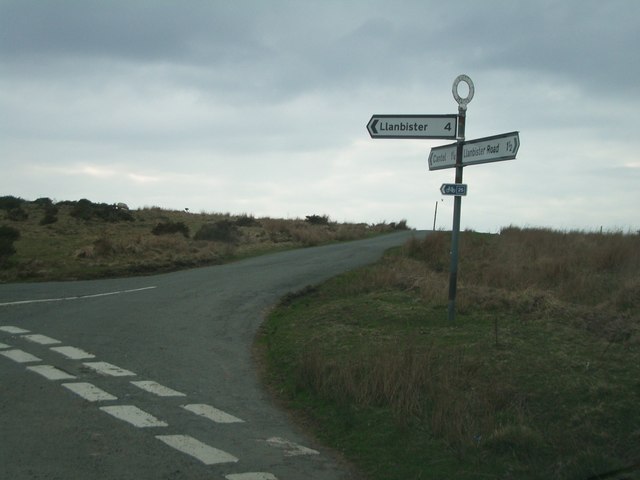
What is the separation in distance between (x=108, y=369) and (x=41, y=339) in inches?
94.5

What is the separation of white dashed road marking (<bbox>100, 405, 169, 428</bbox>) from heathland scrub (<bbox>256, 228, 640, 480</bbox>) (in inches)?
59.5

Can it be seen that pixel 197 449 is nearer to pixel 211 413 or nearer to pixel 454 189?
pixel 211 413

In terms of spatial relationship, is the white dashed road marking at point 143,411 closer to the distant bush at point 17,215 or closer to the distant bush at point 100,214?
the distant bush at point 17,215

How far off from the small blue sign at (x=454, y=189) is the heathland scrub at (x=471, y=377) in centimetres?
196

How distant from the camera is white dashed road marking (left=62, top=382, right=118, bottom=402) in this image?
23.6 ft

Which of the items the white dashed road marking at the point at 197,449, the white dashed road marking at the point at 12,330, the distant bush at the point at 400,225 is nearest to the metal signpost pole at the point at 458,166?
A: the white dashed road marking at the point at 197,449

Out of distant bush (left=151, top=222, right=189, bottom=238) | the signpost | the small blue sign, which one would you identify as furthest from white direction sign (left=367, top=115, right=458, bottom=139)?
distant bush (left=151, top=222, right=189, bottom=238)

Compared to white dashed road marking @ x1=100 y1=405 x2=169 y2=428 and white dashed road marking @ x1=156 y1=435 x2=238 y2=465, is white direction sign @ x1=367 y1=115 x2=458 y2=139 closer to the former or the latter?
white dashed road marking @ x1=100 y1=405 x2=169 y2=428

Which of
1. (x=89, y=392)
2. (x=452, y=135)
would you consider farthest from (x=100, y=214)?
(x=89, y=392)

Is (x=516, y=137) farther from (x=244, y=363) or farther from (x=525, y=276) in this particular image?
(x=525, y=276)

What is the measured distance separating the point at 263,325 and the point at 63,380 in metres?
4.48

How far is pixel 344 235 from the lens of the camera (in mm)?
35719

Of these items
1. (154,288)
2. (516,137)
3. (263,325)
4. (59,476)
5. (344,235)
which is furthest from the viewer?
(344,235)

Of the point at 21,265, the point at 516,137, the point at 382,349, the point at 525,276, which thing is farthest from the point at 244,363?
the point at 21,265
